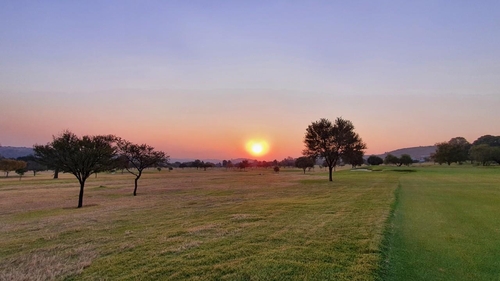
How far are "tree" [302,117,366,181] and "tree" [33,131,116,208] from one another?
31968mm

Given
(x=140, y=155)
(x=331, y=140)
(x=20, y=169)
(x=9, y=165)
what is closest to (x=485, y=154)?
(x=331, y=140)

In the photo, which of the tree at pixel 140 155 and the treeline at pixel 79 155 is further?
the tree at pixel 140 155

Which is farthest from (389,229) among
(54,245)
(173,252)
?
(54,245)

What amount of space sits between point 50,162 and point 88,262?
2332 centimetres

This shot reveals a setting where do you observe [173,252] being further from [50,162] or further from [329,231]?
[50,162]

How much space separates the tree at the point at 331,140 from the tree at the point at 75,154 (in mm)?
31968

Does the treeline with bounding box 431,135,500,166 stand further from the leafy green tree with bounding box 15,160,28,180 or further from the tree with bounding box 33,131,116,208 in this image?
the leafy green tree with bounding box 15,160,28,180

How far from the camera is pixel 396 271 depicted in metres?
6.66

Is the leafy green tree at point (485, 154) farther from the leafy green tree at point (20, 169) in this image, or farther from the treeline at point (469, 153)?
the leafy green tree at point (20, 169)

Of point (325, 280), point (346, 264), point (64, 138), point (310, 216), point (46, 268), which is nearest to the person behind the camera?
point (325, 280)

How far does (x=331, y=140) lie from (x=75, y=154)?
36616 millimetres

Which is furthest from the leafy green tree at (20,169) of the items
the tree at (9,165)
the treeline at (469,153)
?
the treeline at (469,153)

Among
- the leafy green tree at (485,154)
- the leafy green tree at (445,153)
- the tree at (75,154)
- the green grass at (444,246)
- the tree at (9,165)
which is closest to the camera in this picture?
the green grass at (444,246)

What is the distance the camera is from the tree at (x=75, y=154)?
25.7 meters
